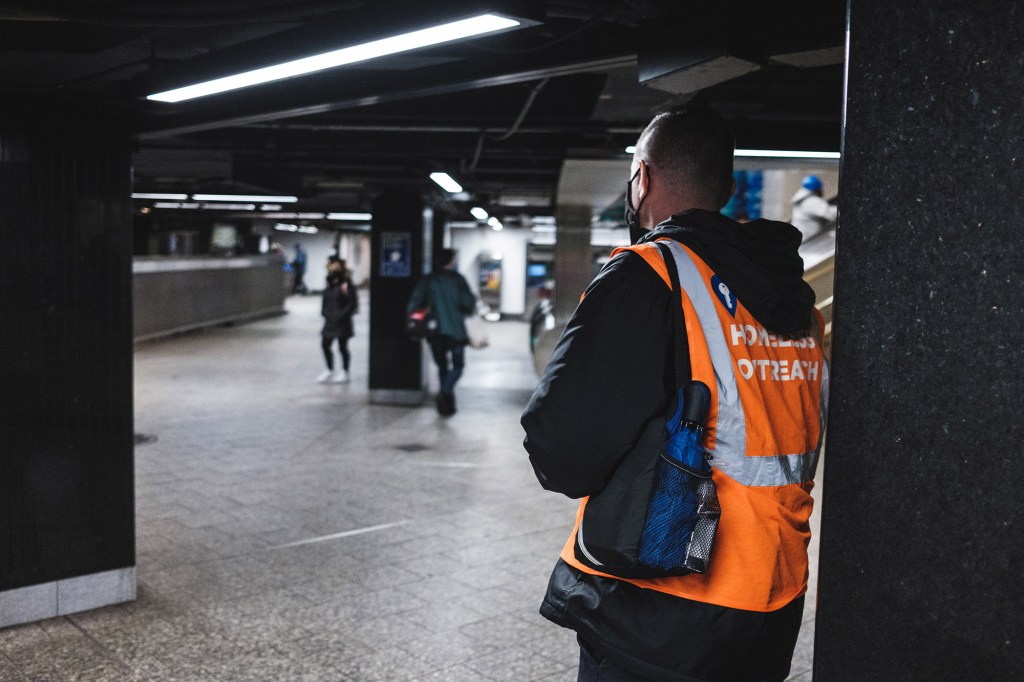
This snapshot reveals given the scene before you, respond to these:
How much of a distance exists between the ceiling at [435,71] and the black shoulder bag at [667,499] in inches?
54.3

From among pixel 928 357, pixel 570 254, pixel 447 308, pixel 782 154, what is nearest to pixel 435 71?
pixel 782 154

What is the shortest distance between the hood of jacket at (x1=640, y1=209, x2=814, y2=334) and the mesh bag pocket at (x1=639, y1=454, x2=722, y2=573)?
386 mm

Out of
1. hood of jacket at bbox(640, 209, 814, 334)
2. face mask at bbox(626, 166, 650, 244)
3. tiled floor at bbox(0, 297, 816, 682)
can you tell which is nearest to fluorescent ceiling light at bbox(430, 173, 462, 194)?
tiled floor at bbox(0, 297, 816, 682)

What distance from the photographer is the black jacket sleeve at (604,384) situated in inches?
65.9

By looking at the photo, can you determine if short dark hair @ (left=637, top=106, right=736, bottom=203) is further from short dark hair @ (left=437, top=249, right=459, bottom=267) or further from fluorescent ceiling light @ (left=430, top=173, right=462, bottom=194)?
short dark hair @ (left=437, top=249, right=459, bottom=267)

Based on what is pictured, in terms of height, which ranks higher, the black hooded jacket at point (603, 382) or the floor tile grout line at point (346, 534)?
the black hooded jacket at point (603, 382)

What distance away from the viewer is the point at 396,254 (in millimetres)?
12672

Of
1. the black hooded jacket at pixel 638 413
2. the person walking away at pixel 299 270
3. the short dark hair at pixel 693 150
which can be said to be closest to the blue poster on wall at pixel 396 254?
the short dark hair at pixel 693 150

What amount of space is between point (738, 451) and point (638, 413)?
0.78ft

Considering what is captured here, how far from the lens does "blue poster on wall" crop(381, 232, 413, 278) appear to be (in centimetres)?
1262

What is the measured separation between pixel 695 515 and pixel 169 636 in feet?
11.6

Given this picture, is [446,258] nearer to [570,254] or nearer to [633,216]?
[570,254]

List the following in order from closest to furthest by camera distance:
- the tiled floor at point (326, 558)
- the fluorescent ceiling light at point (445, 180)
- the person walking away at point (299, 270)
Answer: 1. the tiled floor at point (326, 558)
2. the fluorescent ceiling light at point (445, 180)
3. the person walking away at point (299, 270)

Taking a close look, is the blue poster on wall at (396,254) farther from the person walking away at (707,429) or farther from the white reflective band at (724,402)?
the white reflective band at (724,402)
